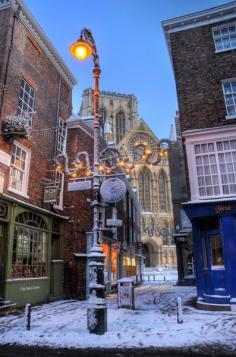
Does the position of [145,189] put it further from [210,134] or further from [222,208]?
[222,208]

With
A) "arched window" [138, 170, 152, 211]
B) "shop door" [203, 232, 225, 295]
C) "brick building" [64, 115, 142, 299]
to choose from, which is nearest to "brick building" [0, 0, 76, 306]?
"brick building" [64, 115, 142, 299]

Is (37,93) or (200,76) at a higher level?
(37,93)

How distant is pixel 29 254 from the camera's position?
13633 millimetres

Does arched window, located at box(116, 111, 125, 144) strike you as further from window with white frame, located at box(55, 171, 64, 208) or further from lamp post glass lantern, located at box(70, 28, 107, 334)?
lamp post glass lantern, located at box(70, 28, 107, 334)

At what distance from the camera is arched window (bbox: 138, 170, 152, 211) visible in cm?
5803

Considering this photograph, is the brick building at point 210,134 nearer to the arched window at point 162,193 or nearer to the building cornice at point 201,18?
the building cornice at point 201,18

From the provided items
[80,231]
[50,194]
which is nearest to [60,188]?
[50,194]

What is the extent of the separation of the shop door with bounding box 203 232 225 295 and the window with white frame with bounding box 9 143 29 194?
864 centimetres

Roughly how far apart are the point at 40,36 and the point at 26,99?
4.32 metres

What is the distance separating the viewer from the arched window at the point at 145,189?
5803 cm

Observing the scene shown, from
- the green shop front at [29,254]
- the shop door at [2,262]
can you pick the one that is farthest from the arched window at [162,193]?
the shop door at [2,262]

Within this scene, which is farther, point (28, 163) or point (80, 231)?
point (80, 231)

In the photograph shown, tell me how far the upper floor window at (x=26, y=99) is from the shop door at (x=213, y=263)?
1007cm

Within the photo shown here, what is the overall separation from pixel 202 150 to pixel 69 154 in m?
8.37
